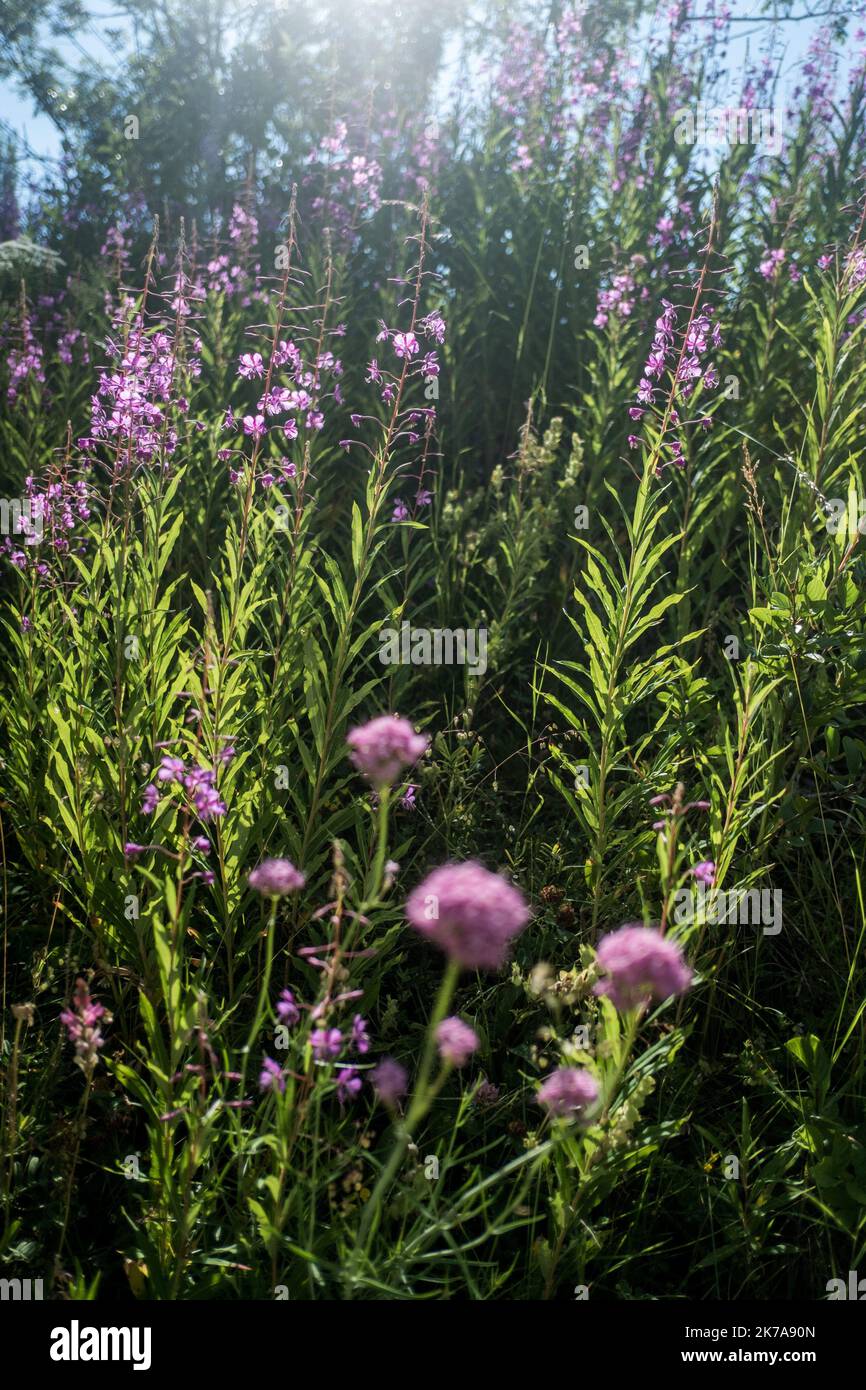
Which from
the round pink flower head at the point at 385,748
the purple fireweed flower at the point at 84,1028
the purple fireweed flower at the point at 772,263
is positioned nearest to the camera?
the round pink flower head at the point at 385,748

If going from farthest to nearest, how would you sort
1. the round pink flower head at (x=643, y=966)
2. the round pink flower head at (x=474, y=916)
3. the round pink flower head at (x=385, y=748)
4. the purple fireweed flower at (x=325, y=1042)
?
the purple fireweed flower at (x=325, y=1042), the round pink flower head at (x=385, y=748), the round pink flower head at (x=643, y=966), the round pink flower head at (x=474, y=916)

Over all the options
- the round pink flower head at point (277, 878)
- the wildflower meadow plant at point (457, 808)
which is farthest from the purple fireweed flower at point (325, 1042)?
the round pink flower head at point (277, 878)

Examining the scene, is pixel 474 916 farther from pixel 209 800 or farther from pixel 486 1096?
pixel 486 1096

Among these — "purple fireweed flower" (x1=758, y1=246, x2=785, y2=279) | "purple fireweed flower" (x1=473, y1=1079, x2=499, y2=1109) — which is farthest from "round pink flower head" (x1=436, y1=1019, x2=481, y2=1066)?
"purple fireweed flower" (x1=758, y1=246, x2=785, y2=279)

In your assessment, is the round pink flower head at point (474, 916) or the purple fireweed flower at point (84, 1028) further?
the purple fireweed flower at point (84, 1028)

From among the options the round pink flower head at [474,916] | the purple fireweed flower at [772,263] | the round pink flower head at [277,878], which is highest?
the purple fireweed flower at [772,263]

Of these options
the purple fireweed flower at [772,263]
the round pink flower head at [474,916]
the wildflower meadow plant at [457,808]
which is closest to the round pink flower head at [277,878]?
the wildflower meadow plant at [457,808]

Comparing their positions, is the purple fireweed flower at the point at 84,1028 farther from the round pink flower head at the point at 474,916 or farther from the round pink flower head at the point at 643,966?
the round pink flower head at the point at 643,966

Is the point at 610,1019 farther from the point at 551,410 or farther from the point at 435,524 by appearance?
the point at 551,410

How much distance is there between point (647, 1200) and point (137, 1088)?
1.16 m

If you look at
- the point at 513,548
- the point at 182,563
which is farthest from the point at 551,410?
the point at 182,563

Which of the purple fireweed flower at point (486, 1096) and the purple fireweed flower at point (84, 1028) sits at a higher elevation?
the purple fireweed flower at point (84, 1028)

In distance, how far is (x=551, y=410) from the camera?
4914mm

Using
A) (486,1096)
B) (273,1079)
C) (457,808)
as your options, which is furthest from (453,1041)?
(457,808)
